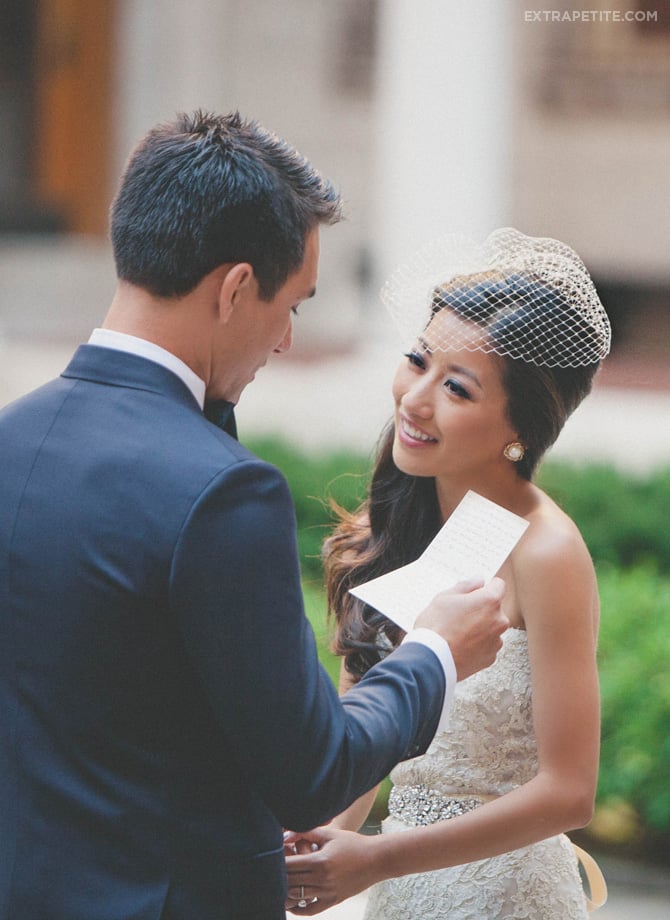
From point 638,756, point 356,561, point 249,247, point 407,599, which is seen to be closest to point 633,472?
point 638,756

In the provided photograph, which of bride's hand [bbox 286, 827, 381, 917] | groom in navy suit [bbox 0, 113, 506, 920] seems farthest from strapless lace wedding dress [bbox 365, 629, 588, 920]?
groom in navy suit [bbox 0, 113, 506, 920]

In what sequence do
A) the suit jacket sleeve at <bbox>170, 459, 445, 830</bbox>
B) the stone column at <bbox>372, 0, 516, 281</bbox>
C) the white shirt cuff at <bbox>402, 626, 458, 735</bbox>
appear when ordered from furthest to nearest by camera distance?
the stone column at <bbox>372, 0, 516, 281</bbox> → the white shirt cuff at <bbox>402, 626, 458, 735</bbox> → the suit jacket sleeve at <bbox>170, 459, 445, 830</bbox>

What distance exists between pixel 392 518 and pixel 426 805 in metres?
0.55

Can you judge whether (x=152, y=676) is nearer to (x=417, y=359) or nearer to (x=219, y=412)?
(x=219, y=412)

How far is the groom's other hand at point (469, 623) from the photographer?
197 centimetres

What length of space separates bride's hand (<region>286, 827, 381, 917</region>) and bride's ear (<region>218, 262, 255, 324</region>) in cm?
90

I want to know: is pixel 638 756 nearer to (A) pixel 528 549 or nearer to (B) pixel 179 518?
(A) pixel 528 549

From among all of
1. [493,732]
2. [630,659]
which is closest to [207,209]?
[493,732]

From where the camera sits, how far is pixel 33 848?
1.79m

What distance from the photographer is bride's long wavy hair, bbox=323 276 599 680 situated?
7.88ft

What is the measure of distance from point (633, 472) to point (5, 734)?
5.67m

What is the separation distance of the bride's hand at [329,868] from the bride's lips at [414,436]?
0.68m

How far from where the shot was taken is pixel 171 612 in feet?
5.54

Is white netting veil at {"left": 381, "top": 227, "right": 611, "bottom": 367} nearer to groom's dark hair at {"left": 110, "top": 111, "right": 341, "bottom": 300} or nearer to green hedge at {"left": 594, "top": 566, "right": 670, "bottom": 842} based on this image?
groom's dark hair at {"left": 110, "top": 111, "right": 341, "bottom": 300}
